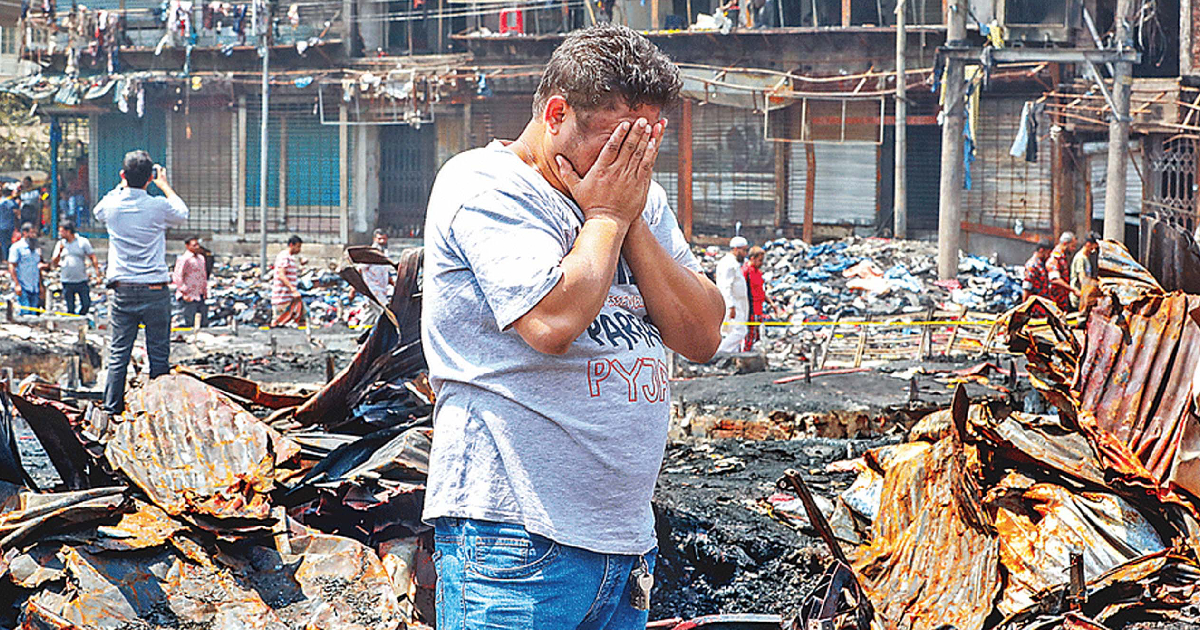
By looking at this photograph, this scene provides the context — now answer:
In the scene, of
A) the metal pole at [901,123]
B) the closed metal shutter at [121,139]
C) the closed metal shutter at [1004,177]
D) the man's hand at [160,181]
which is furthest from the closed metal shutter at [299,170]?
the man's hand at [160,181]

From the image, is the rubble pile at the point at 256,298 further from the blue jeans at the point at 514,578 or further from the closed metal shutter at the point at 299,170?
the blue jeans at the point at 514,578

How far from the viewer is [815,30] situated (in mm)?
19734

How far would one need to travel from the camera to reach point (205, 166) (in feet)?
77.5

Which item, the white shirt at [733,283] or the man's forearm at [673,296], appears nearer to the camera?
the man's forearm at [673,296]

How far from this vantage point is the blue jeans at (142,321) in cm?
650

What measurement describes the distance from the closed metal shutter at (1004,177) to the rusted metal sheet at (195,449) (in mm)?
16387

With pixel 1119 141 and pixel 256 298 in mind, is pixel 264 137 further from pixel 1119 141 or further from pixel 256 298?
pixel 1119 141

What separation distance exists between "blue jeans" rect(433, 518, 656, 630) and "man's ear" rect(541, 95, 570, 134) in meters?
0.63

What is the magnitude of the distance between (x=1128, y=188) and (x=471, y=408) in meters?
17.0

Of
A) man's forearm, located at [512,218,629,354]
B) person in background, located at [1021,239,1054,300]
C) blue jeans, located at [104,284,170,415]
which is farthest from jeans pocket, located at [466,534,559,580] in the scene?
person in background, located at [1021,239,1054,300]

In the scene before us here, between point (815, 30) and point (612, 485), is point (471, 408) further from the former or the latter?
point (815, 30)

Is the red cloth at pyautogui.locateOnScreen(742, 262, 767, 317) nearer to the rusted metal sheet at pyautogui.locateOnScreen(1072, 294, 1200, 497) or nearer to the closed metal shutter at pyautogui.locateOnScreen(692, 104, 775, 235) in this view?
the rusted metal sheet at pyautogui.locateOnScreen(1072, 294, 1200, 497)

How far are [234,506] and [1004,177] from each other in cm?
1713

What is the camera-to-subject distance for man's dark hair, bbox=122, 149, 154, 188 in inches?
252
